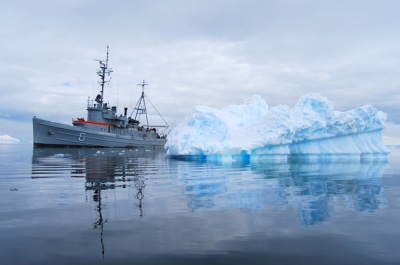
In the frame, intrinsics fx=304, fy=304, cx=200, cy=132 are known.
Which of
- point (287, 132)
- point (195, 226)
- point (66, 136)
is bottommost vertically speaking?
point (195, 226)

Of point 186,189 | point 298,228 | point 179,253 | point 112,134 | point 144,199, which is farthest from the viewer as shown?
point 112,134

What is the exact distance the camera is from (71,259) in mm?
3465

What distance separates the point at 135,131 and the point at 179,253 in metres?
47.2

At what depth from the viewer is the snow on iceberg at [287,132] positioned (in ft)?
66.3

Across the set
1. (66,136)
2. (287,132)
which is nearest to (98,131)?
(66,136)

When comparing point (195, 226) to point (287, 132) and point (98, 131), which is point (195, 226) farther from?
point (98, 131)

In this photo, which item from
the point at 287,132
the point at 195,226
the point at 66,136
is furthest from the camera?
the point at 66,136

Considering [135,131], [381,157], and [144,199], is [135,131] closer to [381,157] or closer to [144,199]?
[381,157]

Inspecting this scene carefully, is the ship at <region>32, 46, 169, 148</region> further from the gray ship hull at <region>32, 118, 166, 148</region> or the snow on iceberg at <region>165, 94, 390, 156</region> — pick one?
the snow on iceberg at <region>165, 94, 390, 156</region>

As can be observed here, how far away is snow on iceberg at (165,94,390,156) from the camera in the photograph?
2020 centimetres

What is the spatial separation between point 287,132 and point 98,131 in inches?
1166

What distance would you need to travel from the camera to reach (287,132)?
20.4m

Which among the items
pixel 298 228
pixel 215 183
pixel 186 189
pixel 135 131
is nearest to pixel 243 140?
pixel 215 183

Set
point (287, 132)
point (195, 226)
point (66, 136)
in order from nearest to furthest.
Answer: point (195, 226) → point (287, 132) → point (66, 136)
